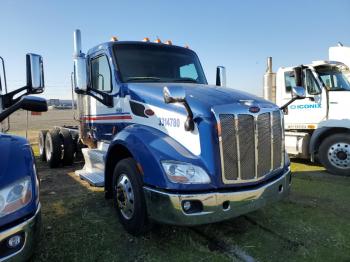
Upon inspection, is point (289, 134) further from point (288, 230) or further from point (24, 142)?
point (24, 142)

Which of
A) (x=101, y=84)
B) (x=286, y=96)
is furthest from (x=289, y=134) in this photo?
(x=101, y=84)

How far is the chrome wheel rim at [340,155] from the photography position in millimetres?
6910

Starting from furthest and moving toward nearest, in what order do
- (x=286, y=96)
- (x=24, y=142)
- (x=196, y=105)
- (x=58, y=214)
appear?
(x=286, y=96)
(x=58, y=214)
(x=196, y=105)
(x=24, y=142)

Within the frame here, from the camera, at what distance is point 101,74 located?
5.10 metres

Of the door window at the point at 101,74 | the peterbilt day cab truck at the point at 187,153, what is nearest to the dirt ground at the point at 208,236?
the peterbilt day cab truck at the point at 187,153

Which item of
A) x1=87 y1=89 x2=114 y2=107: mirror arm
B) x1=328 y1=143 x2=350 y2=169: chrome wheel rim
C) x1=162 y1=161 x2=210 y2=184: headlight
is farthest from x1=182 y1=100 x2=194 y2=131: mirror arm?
x1=328 y1=143 x2=350 y2=169: chrome wheel rim

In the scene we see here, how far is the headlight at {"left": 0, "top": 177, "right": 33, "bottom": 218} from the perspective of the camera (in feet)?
6.99

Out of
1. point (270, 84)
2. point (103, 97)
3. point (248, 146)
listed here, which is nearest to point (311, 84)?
point (270, 84)

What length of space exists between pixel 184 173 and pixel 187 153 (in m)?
0.25

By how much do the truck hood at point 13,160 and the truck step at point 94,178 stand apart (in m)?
1.92

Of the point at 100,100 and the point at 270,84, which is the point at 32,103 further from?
the point at 270,84

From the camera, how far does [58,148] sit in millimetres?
7797

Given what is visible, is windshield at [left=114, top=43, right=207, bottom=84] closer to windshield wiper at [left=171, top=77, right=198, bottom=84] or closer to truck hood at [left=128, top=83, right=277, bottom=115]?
windshield wiper at [left=171, top=77, right=198, bottom=84]

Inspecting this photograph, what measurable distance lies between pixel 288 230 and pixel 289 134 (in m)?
4.65
